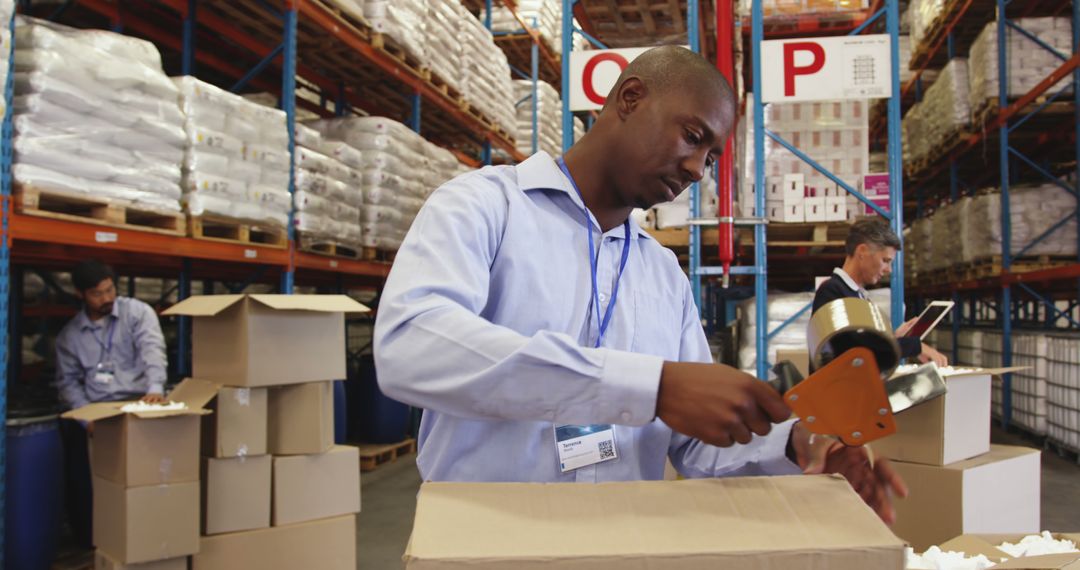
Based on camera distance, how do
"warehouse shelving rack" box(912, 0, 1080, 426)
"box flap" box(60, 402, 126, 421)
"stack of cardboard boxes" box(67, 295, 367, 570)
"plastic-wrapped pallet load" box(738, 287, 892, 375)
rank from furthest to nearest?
"warehouse shelving rack" box(912, 0, 1080, 426) → "plastic-wrapped pallet load" box(738, 287, 892, 375) → "stack of cardboard boxes" box(67, 295, 367, 570) → "box flap" box(60, 402, 126, 421)

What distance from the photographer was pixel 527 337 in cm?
102

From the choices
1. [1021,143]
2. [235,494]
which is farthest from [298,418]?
[1021,143]

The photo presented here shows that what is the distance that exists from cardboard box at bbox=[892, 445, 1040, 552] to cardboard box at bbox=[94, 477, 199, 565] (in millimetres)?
3268

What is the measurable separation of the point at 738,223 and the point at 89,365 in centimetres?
440

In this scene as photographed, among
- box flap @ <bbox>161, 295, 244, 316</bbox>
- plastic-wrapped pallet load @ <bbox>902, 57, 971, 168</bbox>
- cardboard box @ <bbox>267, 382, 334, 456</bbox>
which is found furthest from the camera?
plastic-wrapped pallet load @ <bbox>902, 57, 971, 168</bbox>

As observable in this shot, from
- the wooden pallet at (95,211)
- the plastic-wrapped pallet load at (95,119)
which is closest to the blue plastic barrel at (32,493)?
the wooden pallet at (95,211)

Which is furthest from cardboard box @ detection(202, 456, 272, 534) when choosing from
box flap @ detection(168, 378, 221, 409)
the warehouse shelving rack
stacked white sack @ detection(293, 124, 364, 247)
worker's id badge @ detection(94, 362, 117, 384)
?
the warehouse shelving rack

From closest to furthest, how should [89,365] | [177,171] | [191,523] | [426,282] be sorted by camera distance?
[426,282]
[191,523]
[177,171]
[89,365]

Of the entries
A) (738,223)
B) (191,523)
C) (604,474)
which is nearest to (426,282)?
(604,474)

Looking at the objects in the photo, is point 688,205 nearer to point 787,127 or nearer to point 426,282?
point 787,127

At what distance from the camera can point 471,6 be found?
1056 centimetres

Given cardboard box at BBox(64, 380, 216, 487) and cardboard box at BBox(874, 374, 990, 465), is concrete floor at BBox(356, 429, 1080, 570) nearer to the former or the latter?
cardboard box at BBox(64, 380, 216, 487)

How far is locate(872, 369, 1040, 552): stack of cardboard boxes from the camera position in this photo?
128 inches

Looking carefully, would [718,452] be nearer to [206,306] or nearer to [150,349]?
[206,306]
